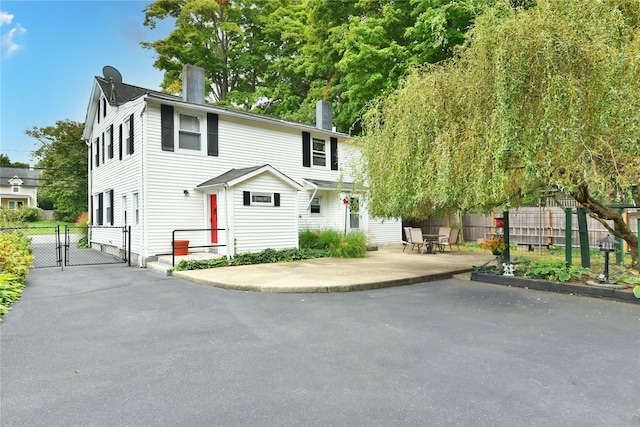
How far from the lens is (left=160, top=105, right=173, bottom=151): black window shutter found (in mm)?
11016

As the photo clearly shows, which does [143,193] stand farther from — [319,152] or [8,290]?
[319,152]

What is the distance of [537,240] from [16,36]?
2367 centimetres

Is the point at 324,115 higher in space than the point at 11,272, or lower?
higher

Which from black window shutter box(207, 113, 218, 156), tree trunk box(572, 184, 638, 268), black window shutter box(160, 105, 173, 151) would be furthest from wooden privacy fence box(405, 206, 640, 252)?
black window shutter box(160, 105, 173, 151)

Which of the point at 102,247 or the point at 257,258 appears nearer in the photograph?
the point at 257,258

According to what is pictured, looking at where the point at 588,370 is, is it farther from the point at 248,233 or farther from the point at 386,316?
the point at 248,233

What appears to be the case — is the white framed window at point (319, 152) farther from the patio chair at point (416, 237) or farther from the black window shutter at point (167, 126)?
the black window shutter at point (167, 126)

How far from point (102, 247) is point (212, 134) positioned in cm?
783

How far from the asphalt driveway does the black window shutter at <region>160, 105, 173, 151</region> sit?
6.20 meters

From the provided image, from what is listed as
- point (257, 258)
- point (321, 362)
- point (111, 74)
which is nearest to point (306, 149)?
point (257, 258)

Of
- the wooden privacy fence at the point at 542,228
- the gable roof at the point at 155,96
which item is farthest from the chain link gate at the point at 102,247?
the wooden privacy fence at the point at 542,228

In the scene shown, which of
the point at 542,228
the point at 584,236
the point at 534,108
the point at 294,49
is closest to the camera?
the point at 534,108

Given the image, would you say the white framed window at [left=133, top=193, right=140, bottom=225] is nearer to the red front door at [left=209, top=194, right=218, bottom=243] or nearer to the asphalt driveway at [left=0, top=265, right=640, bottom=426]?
the red front door at [left=209, top=194, right=218, bottom=243]

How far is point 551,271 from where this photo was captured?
7215 mm
